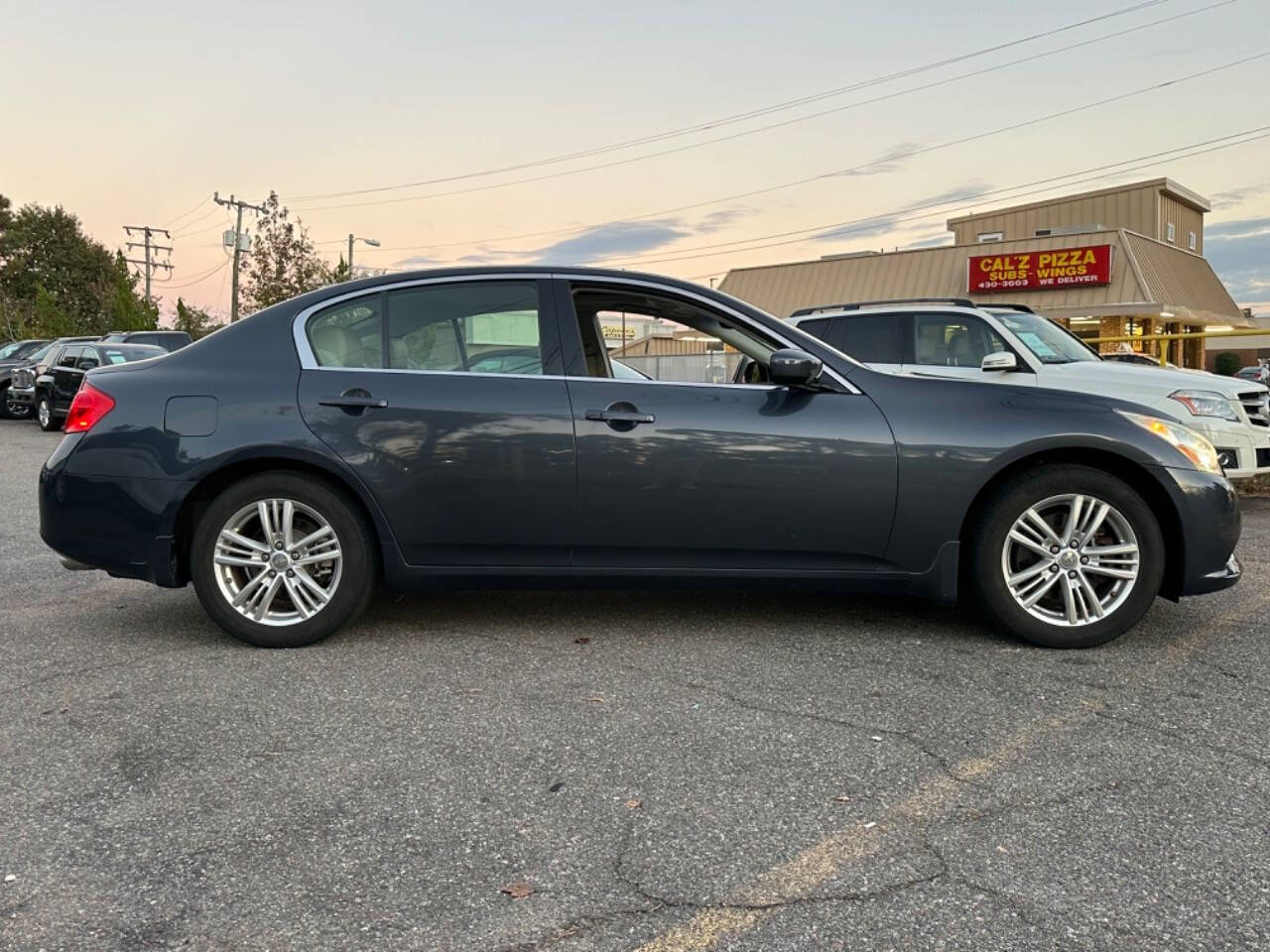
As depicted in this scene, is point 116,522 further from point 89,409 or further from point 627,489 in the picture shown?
point 627,489

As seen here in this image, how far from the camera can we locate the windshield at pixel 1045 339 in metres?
8.70

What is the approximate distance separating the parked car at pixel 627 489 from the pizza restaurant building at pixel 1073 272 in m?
23.1

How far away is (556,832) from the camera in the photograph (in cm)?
272

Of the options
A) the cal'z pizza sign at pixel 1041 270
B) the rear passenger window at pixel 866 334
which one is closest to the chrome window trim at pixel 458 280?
the rear passenger window at pixel 866 334

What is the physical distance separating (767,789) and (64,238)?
79050mm

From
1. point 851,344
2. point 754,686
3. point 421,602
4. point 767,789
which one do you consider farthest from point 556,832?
point 851,344

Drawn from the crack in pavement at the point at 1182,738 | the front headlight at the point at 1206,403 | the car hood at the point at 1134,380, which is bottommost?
the crack in pavement at the point at 1182,738

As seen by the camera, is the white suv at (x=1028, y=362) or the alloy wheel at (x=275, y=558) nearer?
the alloy wheel at (x=275, y=558)

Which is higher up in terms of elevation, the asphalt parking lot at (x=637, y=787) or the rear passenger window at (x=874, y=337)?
the rear passenger window at (x=874, y=337)

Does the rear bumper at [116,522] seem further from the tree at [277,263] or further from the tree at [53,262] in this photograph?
the tree at [53,262]

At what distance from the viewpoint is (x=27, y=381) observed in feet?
72.6

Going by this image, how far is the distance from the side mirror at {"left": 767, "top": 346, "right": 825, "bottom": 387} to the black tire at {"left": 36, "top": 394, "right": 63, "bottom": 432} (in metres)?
19.2

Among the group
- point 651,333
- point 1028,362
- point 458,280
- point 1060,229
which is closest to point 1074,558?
point 651,333

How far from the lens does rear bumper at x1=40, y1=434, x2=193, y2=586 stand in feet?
14.4
